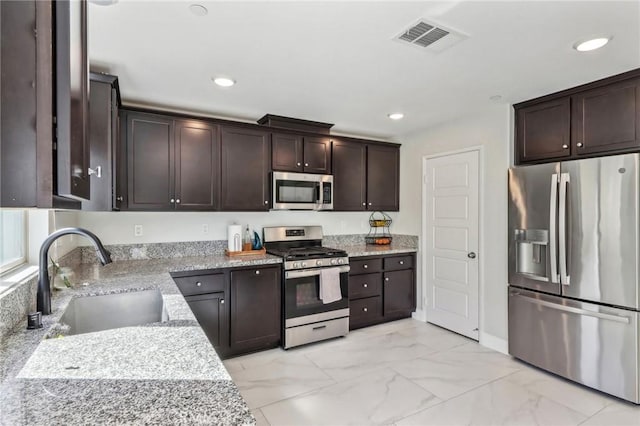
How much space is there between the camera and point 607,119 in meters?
2.60

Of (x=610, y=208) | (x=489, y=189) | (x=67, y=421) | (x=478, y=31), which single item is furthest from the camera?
(x=489, y=189)

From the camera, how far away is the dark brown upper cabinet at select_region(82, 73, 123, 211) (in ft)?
7.74

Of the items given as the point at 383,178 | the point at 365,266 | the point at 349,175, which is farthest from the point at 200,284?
the point at 383,178

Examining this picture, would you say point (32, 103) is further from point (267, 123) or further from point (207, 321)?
point (267, 123)

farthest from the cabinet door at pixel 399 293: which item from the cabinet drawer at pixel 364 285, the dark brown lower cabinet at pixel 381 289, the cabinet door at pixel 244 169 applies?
the cabinet door at pixel 244 169

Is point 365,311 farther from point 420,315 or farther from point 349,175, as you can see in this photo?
point 349,175

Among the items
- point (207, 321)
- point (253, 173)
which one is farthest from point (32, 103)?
point (253, 173)

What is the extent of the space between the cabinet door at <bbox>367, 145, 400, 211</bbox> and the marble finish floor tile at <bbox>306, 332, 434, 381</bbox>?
1.64m

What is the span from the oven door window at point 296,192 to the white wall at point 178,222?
403 millimetres

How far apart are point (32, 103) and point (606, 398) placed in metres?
3.63

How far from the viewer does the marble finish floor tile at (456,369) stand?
2680mm

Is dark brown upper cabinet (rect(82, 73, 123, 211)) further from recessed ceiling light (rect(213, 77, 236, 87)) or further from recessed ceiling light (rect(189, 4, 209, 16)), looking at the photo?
recessed ceiling light (rect(189, 4, 209, 16))

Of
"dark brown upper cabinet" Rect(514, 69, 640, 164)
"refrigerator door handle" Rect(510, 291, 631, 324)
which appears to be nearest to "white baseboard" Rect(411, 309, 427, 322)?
"refrigerator door handle" Rect(510, 291, 631, 324)

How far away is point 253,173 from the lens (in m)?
3.54
